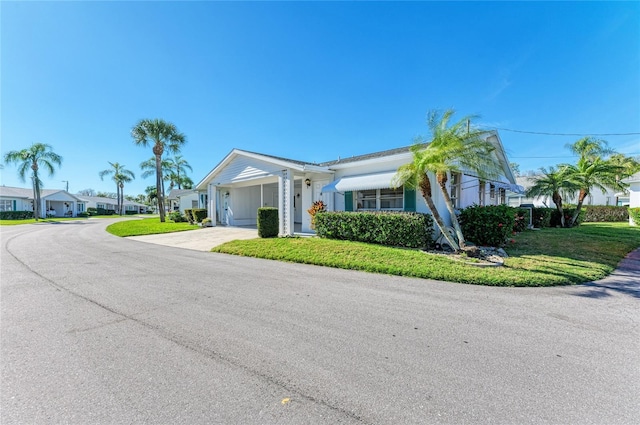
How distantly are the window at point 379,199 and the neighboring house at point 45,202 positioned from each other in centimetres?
5632

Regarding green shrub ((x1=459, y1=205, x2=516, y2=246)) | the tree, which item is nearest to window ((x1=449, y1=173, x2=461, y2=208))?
green shrub ((x1=459, y1=205, x2=516, y2=246))

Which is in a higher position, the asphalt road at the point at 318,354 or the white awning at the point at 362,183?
the white awning at the point at 362,183

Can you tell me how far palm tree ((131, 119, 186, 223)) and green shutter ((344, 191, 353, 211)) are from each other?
22.1 meters

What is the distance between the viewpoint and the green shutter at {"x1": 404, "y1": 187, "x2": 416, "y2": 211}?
1130cm

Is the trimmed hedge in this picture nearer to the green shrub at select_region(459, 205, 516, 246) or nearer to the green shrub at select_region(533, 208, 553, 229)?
the green shrub at select_region(459, 205, 516, 246)

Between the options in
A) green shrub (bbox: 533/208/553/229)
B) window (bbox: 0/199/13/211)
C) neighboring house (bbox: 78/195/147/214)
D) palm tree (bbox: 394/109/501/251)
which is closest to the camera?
palm tree (bbox: 394/109/501/251)

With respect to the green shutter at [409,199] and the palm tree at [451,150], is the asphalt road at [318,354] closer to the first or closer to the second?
the palm tree at [451,150]

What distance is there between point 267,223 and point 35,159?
40502 millimetres

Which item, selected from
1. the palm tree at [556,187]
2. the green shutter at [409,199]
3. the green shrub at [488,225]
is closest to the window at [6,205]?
the green shutter at [409,199]

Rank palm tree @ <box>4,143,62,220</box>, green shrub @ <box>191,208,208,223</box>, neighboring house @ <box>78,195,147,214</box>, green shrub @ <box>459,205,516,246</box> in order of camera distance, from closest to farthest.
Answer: green shrub @ <box>459,205,516,246</box>
green shrub @ <box>191,208,208,223</box>
palm tree @ <box>4,143,62,220</box>
neighboring house @ <box>78,195,147,214</box>

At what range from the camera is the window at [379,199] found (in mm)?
12062

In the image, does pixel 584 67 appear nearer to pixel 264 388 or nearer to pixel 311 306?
pixel 311 306

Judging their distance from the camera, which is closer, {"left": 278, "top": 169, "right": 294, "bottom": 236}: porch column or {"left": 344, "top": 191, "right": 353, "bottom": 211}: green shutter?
{"left": 344, "top": 191, "right": 353, "bottom": 211}: green shutter

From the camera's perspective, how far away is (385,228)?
1032cm
